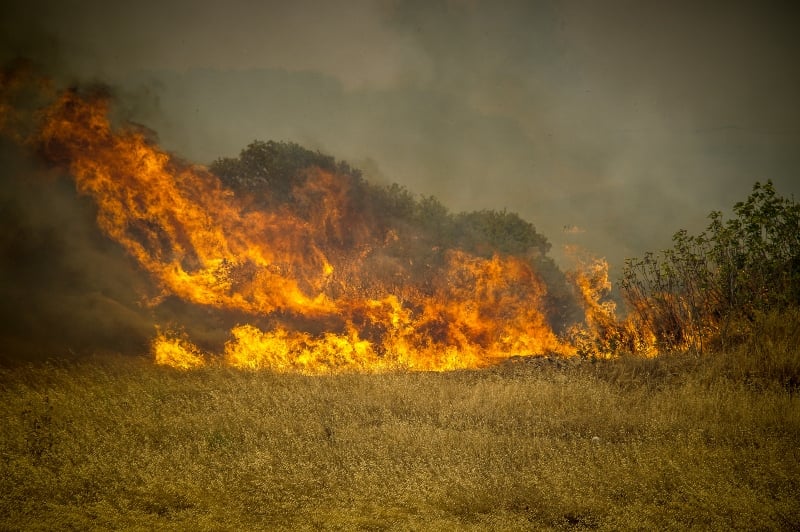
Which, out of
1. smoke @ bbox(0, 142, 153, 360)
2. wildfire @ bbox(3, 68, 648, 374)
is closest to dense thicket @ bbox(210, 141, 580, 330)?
wildfire @ bbox(3, 68, 648, 374)

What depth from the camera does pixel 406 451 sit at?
23.0 feet

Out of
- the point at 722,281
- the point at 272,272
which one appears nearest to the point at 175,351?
the point at 272,272

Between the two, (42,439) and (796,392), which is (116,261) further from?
(796,392)

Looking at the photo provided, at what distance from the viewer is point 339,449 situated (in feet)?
23.4

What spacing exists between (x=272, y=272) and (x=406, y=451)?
47.6 feet

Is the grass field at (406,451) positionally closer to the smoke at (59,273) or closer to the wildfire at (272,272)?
the smoke at (59,273)

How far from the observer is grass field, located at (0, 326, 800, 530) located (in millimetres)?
4840

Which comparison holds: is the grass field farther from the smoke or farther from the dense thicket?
the dense thicket

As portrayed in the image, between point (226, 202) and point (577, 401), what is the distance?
54.0ft

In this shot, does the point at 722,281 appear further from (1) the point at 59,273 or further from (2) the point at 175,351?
(1) the point at 59,273

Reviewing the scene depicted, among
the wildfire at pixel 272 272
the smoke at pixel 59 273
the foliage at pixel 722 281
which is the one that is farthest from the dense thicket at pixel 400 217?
the foliage at pixel 722 281

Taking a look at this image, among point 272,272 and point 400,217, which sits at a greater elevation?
point 400,217

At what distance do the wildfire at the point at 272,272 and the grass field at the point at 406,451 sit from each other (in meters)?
5.94

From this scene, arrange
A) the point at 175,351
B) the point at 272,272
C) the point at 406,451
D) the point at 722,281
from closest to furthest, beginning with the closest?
the point at 406,451
the point at 722,281
the point at 175,351
the point at 272,272
